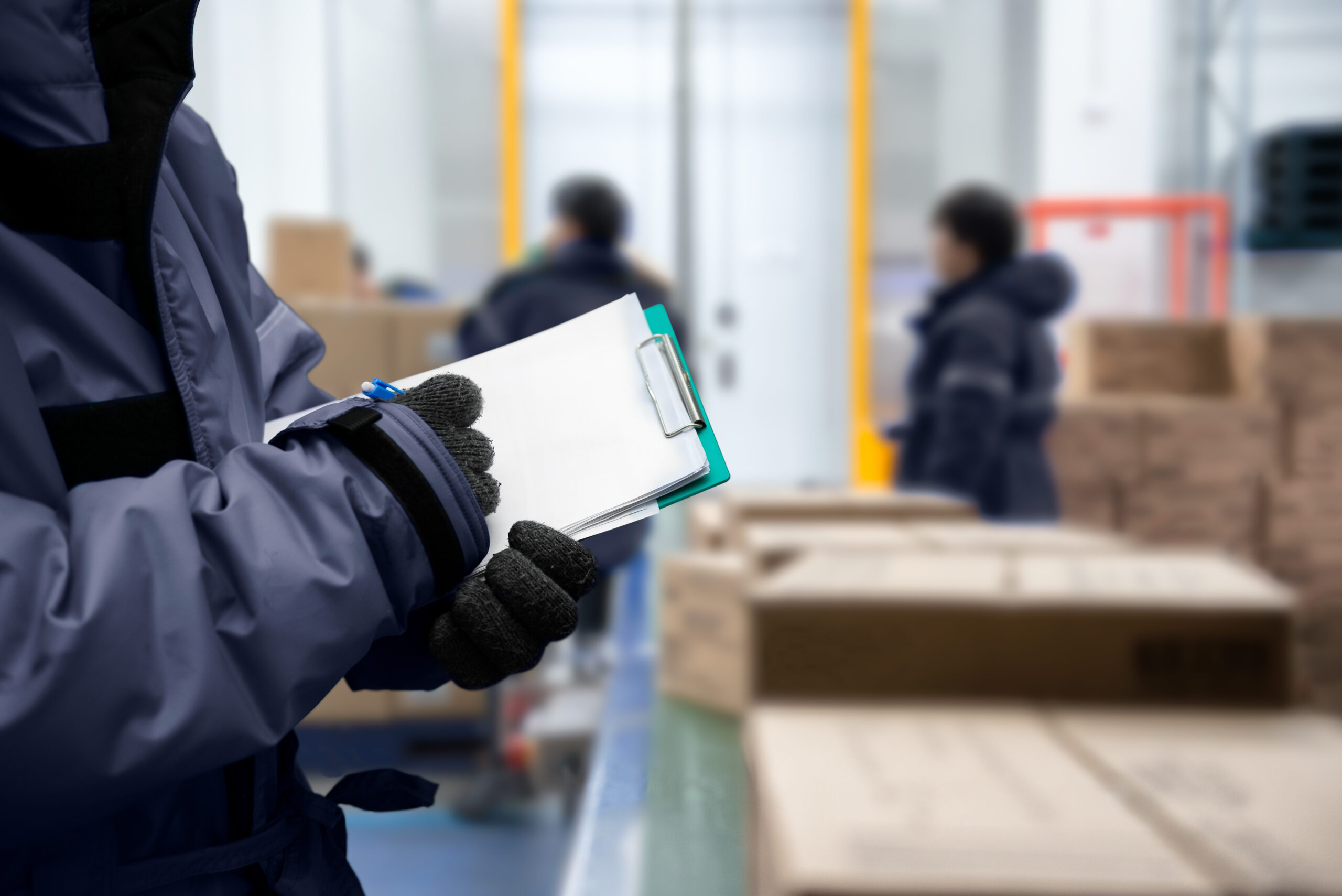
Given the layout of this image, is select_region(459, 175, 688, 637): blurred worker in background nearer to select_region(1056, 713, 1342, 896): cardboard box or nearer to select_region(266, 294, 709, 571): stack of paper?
select_region(1056, 713, 1342, 896): cardboard box

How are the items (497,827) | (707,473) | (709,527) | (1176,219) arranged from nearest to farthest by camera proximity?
(707,473) → (709,527) → (497,827) → (1176,219)

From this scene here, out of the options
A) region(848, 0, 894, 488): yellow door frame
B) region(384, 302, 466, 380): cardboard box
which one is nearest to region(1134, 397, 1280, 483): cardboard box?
region(384, 302, 466, 380): cardboard box

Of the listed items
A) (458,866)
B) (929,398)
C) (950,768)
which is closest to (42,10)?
(950,768)

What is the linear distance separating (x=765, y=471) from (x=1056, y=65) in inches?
104

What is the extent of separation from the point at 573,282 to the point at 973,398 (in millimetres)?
1041

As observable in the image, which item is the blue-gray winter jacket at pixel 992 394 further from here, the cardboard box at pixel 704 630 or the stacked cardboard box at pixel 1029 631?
the stacked cardboard box at pixel 1029 631

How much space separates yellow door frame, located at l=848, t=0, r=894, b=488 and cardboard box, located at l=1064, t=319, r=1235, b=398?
8.54ft

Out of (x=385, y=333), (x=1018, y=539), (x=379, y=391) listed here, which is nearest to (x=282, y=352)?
(x=379, y=391)

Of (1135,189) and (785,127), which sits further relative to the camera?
(785,127)

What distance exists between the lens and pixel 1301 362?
2551 millimetres

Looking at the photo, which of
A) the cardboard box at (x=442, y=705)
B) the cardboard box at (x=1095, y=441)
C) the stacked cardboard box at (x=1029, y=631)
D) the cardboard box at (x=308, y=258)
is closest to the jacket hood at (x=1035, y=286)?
the cardboard box at (x=1095, y=441)

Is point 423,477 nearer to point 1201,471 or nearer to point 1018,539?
point 1018,539

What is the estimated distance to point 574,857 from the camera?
1302 mm

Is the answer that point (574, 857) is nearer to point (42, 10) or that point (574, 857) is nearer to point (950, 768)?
point (950, 768)
